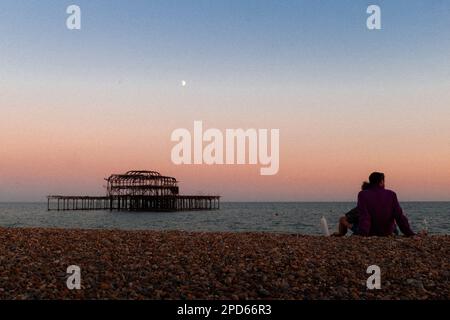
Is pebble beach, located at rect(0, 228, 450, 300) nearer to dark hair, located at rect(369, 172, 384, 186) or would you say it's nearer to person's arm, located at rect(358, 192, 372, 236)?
person's arm, located at rect(358, 192, 372, 236)

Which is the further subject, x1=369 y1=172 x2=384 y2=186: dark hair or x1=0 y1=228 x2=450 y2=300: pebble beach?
x1=369 y1=172 x2=384 y2=186: dark hair

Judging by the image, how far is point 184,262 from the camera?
27.5 feet

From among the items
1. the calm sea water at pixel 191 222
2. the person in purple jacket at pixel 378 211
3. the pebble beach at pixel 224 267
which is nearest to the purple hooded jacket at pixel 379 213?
the person in purple jacket at pixel 378 211

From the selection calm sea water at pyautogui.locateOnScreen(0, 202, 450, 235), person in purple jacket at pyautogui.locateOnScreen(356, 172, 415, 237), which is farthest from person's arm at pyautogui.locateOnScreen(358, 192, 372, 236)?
calm sea water at pyautogui.locateOnScreen(0, 202, 450, 235)

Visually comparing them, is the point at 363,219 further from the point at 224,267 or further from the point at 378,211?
the point at 224,267

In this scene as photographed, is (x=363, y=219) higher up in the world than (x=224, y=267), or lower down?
higher up

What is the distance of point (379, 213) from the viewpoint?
11406 millimetres

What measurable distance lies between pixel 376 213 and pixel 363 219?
39 cm

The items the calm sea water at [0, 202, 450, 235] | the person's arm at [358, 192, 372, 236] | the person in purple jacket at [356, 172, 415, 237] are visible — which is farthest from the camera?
the calm sea water at [0, 202, 450, 235]

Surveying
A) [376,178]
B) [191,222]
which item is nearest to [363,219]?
[376,178]

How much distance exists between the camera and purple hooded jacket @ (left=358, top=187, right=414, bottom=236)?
35.9ft

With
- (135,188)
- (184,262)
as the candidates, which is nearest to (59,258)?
(184,262)
